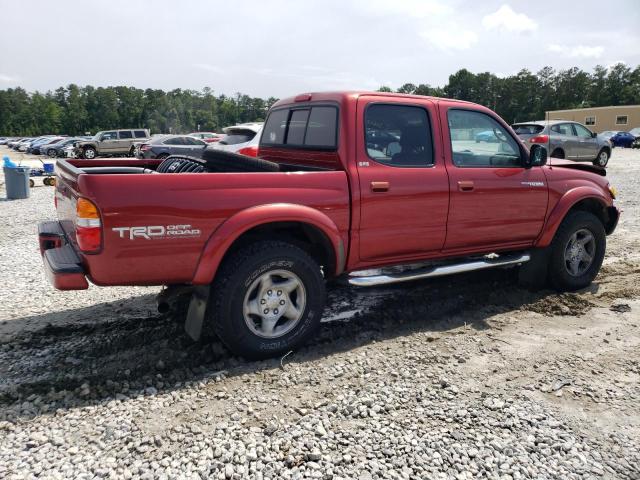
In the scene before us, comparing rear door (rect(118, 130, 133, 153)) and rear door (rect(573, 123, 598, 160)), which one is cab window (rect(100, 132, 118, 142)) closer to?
rear door (rect(118, 130, 133, 153))

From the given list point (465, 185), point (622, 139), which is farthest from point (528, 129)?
point (622, 139)

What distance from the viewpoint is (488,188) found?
182 inches

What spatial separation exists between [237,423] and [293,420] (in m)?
0.34

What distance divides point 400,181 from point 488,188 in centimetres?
102

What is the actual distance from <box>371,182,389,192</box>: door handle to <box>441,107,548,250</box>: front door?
70cm

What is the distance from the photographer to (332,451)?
275 cm

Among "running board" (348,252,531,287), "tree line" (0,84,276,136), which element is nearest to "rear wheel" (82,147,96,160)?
"running board" (348,252,531,287)

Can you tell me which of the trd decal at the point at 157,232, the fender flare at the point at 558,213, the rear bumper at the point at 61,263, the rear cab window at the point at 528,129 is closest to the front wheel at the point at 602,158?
the rear cab window at the point at 528,129

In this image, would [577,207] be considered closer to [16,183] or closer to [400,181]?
[400,181]

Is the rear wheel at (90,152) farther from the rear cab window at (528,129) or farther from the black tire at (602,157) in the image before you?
the black tire at (602,157)

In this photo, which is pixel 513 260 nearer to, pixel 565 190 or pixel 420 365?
→ pixel 565 190

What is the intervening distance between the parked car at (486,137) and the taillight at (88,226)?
3.40 metres

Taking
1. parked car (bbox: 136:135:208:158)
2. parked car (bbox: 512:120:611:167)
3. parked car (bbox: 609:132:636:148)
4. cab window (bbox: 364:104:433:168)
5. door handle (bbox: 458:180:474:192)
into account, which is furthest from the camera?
parked car (bbox: 609:132:636:148)

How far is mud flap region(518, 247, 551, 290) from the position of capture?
5273 mm
